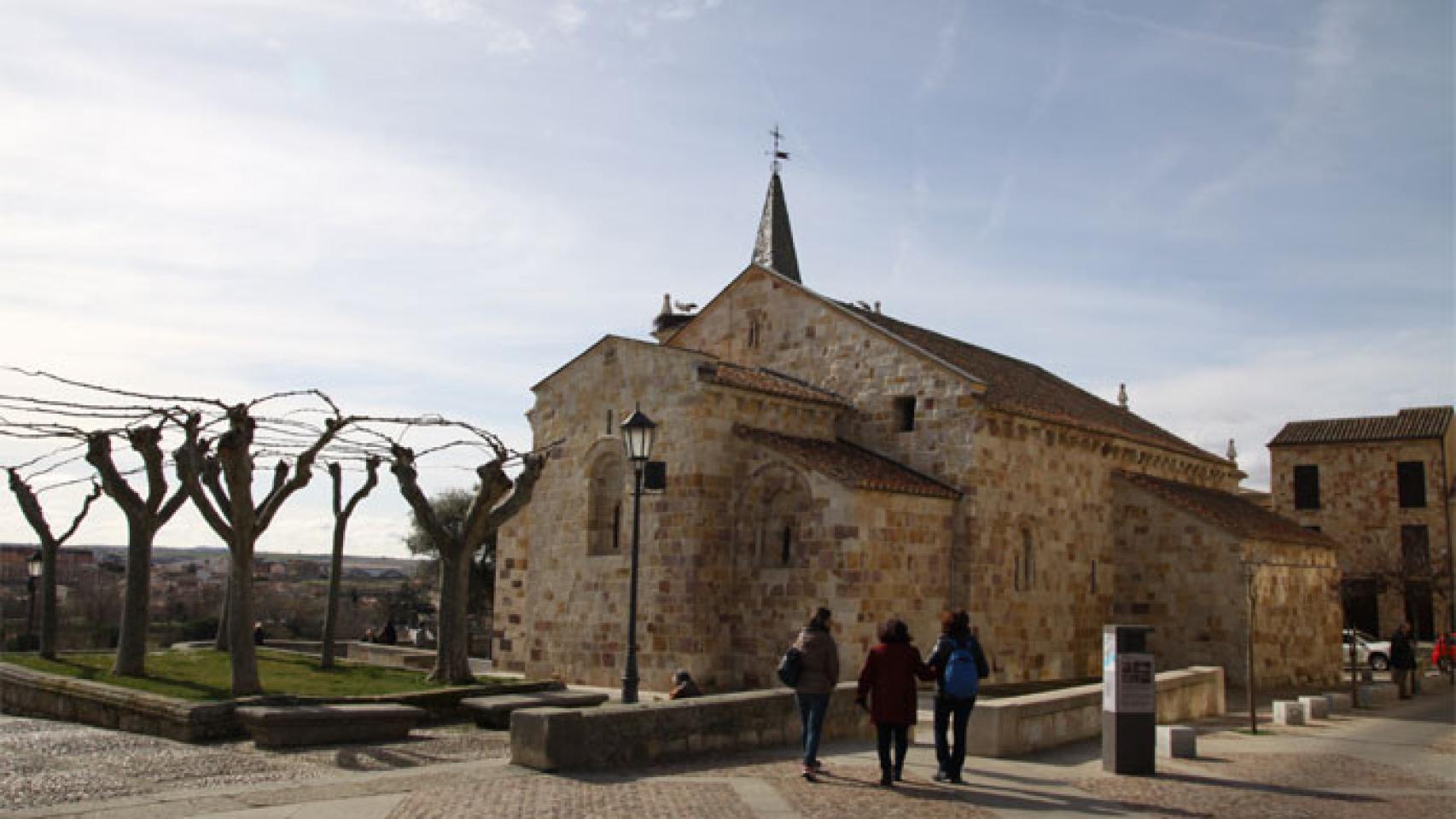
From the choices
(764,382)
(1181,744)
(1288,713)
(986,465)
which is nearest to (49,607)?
(764,382)

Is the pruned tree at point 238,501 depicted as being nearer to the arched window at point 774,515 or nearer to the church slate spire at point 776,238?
the arched window at point 774,515

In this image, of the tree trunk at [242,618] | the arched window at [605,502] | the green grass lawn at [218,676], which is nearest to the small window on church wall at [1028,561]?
the arched window at [605,502]

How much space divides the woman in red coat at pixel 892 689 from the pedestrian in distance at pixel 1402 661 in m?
19.6

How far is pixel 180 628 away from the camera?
4956 centimetres

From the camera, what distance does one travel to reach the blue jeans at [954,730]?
11.7m

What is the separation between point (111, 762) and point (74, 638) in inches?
1547

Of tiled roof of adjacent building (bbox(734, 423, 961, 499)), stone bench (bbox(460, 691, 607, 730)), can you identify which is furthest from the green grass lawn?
tiled roof of adjacent building (bbox(734, 423, 961, 499))

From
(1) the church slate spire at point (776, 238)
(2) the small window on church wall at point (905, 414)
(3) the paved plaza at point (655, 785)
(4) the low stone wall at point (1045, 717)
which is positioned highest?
(1) the church slate spire at point (776, 238)

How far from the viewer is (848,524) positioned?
2100 centimetres

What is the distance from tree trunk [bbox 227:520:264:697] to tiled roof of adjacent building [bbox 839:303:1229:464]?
49.2 feet

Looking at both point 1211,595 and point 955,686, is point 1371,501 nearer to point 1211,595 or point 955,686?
point 1211,595

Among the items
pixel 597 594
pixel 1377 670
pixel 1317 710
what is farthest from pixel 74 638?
pixel 1377 670

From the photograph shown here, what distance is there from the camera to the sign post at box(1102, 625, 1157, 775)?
12672 millimetres

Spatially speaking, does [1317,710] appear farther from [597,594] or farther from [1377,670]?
[1377,670]
